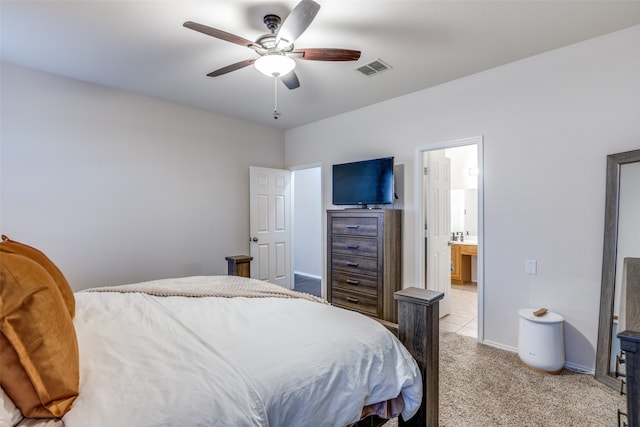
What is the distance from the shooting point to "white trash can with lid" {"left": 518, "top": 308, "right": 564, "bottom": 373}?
252 cm

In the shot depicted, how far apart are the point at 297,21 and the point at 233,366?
5.84 ft

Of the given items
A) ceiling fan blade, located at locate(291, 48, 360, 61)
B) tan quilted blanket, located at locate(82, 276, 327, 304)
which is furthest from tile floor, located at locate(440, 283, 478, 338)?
ceiling fan blade, located at locate(291, 48, 360, 61)

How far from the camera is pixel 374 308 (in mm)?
3598

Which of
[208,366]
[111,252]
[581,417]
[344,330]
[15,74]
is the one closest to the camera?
[208,366]

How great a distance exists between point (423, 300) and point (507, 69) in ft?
8.77

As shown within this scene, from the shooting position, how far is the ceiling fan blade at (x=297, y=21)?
1.65 meters

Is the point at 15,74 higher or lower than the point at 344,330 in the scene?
higher

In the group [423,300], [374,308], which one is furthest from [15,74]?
[374,308]

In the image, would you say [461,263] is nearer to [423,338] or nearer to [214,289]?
[423,338]

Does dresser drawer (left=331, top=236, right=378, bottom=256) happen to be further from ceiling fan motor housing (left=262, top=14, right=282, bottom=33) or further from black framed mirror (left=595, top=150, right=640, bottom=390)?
ceiling fan motor housing (left=262, top=14, right=282, bottom=33)

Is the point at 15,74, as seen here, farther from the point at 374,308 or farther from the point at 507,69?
the point at 507,69

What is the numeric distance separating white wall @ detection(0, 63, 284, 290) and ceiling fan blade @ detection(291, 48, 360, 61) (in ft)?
8.26

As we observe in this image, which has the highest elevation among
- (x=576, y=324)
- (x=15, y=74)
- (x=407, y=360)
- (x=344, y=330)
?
(x=15, y=74)

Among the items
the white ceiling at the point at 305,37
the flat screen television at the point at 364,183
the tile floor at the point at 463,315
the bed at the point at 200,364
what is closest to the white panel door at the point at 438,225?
the tile floor at the point at 463,315
